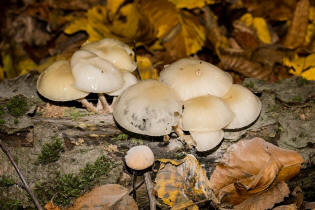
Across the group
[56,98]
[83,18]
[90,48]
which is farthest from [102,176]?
[83,18]

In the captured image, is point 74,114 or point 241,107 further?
point 74,114

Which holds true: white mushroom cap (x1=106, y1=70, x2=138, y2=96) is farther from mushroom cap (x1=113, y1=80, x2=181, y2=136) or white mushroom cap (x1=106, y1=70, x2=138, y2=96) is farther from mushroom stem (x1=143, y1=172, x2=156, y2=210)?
mushroom stem (x1=143, y1=172, x2=156, y2=210)

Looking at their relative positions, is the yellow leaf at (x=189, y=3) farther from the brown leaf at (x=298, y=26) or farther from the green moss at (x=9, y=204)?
the green moss at (x=9, y=204)

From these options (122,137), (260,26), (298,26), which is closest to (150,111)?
(122,137)

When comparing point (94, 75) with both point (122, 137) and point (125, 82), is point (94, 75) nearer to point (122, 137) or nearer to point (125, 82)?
point (125, 82)

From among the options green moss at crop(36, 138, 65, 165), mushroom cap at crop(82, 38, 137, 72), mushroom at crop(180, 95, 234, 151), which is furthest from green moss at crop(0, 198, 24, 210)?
mushroom at crop(180, 95, 234, 151)

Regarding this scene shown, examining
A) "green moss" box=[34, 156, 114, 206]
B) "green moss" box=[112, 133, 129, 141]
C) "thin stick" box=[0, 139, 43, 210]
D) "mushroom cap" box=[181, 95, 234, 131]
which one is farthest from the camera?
"green moss" box=[112, 133, 129, 141]

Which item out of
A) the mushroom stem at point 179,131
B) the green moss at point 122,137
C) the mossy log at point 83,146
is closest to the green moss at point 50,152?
the mossy log at point 83,146
